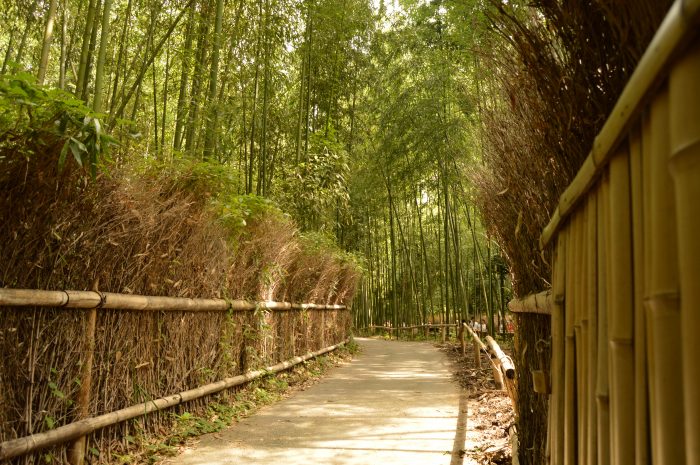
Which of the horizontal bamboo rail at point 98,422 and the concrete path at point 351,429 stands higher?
the horizontal bamboo rail at point 98,422

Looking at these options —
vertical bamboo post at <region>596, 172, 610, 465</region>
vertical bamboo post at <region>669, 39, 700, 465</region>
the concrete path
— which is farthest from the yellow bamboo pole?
the concrete path

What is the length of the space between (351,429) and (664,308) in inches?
162

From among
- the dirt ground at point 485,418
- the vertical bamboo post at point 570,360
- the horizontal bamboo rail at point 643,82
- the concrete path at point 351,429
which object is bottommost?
the concrete path at point 351,429

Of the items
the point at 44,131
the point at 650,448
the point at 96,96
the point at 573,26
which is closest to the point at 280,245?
the point at 96,96

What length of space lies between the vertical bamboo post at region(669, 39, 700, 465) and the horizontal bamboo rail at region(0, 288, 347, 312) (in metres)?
2.71

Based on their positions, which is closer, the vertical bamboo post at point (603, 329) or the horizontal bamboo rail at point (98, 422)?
the vertical bamboo post at point (603, 329)

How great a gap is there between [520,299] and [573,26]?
162 centimetres

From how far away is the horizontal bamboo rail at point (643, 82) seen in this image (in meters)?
0.74

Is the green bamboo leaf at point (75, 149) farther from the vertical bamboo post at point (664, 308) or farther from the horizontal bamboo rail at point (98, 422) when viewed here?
the vertical bamboo post at point (664, 308)

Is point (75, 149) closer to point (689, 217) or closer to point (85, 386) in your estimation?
point (85, 386)

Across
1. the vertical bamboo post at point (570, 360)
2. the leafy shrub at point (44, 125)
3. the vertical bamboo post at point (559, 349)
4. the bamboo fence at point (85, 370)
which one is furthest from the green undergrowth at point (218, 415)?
the vertical bamboo post at point (570, 360)

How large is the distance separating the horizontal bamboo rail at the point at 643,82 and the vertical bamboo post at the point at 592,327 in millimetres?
78

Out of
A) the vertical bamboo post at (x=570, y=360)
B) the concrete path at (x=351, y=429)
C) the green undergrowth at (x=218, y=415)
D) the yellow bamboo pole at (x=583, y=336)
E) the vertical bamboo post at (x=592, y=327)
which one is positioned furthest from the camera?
the concrete path at (x=351, y=429)

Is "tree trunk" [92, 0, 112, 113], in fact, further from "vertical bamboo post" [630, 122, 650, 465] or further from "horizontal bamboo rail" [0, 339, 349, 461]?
"vertical bamboo post" [630, 122, 650, 465]
